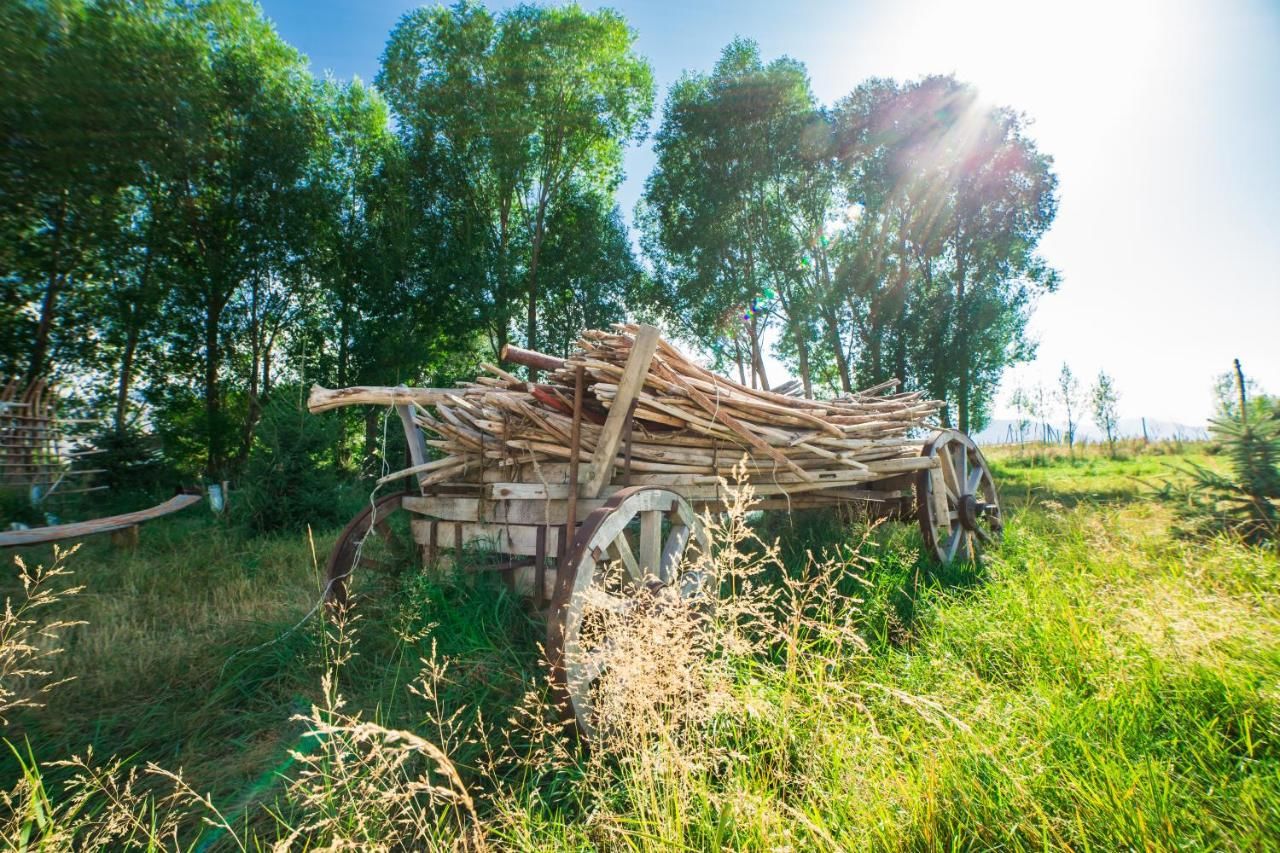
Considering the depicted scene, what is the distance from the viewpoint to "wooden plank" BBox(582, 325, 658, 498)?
279 cm

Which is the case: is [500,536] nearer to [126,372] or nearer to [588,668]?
[588,668]

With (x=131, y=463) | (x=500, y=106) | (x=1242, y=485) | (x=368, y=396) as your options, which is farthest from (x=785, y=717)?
(x=500, y=106)

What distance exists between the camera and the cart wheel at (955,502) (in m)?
4.62

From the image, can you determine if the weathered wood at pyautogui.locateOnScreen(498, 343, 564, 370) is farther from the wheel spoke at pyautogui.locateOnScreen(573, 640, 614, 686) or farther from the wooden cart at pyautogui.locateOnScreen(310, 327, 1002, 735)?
the wheel spoke at pyautogui.locateOnScreen(573, 640, 614, 686)

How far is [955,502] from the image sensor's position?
5246mm

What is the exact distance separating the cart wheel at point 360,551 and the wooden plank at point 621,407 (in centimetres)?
157

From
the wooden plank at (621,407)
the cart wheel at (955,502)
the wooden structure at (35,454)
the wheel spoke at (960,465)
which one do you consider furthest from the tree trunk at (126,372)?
the wheel spoke at (960,465)

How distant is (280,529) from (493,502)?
5383mm

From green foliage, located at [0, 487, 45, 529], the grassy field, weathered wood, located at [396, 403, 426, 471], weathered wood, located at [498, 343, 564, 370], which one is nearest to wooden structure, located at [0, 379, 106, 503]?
green foliage, located at [0, 487, 45, 529]

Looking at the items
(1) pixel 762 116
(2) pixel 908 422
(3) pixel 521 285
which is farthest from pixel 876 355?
(2) pixel 908 422

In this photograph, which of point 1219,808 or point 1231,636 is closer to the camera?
point 1219,808

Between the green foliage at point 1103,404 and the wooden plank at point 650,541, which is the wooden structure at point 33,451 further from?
the green foliage at point 1103,404

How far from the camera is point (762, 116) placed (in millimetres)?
17234

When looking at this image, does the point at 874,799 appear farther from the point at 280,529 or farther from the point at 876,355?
the point at 876,355
